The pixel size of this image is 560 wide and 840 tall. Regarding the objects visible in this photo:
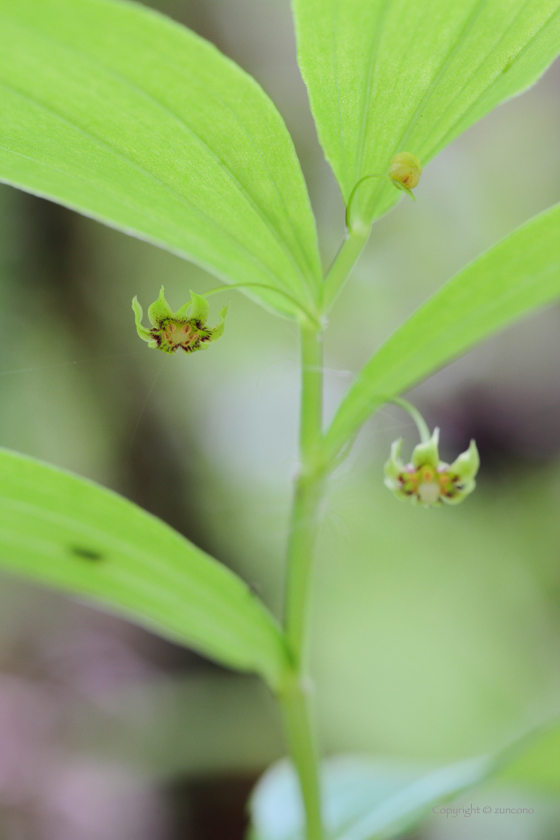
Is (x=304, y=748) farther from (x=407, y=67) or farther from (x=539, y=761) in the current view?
(x=407, y=67)

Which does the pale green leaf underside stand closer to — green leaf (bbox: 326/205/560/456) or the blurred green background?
green leaf (bbox: 326/205/560/456)

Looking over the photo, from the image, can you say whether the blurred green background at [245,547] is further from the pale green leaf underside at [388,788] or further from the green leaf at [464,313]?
the green leaf at [464,313]

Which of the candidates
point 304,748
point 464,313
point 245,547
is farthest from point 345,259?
point 245,547

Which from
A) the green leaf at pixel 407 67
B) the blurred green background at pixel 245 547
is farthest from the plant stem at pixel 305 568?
the blurred green background at pixel 245 547

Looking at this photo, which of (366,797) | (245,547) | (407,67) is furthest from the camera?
(245,547)

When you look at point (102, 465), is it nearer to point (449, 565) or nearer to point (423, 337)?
point (449, 565)

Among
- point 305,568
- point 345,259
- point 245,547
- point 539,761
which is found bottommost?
point 539,761
